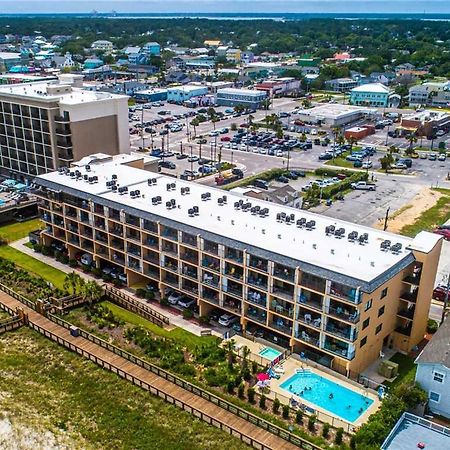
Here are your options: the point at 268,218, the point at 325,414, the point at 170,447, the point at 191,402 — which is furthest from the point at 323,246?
the point at 170,447

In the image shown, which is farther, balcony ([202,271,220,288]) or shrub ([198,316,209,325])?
shrub ([198,316,209,325])

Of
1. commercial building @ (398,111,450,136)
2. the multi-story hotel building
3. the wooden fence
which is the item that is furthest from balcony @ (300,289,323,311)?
commercial building @ (398,111,450,136)

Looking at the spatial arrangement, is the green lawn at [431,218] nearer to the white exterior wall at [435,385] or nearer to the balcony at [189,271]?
the balcony at [189,271]

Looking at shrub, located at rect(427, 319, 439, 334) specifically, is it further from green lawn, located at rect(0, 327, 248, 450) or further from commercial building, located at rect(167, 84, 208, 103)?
commercial building, located at rect(167, 84, 208, 103)

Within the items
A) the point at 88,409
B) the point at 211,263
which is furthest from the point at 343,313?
the point at 88,409

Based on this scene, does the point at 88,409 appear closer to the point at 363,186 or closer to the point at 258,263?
the point at 258,263

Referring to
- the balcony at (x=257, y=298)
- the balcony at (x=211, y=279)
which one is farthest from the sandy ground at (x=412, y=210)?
the balcony at (x=211, y=279)
